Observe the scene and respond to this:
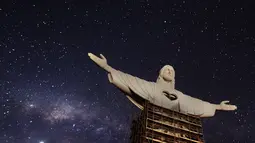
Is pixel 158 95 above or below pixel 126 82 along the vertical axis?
below

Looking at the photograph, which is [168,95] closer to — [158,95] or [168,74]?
[158,95]

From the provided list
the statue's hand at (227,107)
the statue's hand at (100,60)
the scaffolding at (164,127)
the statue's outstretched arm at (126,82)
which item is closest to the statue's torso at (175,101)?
the scaffolding at (164,127)

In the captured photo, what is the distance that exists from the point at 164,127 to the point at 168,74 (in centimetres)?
423

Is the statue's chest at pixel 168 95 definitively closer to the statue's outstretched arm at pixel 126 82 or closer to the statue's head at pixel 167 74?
the statue's outstretched arm at pixel 126 82

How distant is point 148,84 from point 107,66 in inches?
116

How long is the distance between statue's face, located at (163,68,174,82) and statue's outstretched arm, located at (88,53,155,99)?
144 cm

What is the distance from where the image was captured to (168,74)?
20000mm

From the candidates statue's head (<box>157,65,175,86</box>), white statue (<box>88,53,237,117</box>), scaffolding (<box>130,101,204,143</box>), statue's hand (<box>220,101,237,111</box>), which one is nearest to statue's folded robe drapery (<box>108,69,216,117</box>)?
white statue (<box>88,53,237,117</box>)

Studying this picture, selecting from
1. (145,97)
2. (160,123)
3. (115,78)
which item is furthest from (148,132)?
(115,78)

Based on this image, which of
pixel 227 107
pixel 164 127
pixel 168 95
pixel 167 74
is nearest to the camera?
pixel 164 127

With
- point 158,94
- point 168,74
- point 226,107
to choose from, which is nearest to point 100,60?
point 158,94

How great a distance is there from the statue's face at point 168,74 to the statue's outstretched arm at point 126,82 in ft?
4.73

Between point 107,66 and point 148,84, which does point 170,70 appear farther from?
point 107,66

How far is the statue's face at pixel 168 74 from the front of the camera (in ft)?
65.0
